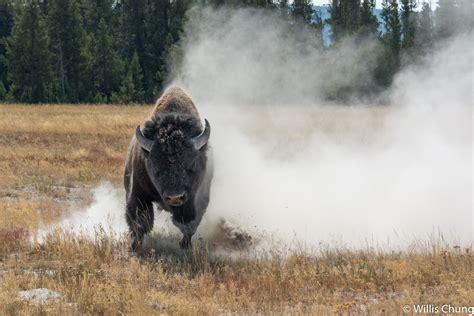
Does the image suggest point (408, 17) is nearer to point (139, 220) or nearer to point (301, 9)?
point (301, 9)

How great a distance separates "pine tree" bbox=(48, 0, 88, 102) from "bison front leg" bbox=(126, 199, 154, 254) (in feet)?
181

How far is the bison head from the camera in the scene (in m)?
7.75

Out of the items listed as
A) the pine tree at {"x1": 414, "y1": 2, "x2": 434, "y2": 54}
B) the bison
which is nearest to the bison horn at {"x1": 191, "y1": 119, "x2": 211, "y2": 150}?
the bison

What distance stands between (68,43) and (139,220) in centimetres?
5758

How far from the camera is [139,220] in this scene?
341 inches

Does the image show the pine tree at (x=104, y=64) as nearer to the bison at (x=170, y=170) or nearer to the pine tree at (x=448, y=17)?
the pine tree at (x=448, y=17)

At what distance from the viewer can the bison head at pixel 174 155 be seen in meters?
7.75

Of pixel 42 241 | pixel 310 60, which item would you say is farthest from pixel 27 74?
pixel 42 241

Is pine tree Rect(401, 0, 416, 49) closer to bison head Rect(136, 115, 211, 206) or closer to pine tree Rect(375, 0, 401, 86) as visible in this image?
pine tree Rect(375, 0, 401, 86)

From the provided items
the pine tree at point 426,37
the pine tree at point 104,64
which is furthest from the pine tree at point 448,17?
the pine tree at point 104,64

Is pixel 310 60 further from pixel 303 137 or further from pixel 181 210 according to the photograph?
pixel 181 210

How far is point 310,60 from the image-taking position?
41.4 m

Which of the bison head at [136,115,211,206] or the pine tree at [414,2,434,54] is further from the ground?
the pine tree at [414,2,434,54]

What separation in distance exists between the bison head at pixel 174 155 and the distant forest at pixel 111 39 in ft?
132
